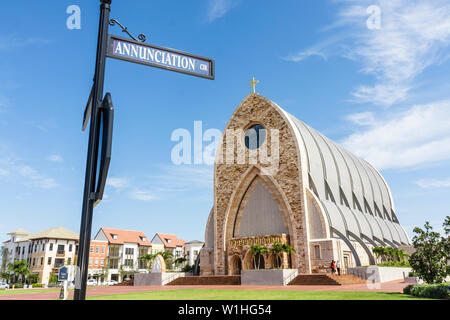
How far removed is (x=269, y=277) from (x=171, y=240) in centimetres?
5994

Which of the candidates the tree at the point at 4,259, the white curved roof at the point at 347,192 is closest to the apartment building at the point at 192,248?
the tree at the point at 4,259

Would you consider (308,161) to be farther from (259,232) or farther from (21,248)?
(21,248)

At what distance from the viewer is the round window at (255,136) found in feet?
132

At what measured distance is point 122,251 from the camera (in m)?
69.7

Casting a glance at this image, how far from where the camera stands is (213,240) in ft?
139

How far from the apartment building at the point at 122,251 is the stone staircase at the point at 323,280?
4554 cm

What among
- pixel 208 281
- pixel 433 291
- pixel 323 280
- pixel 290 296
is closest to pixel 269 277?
pixel 323 280

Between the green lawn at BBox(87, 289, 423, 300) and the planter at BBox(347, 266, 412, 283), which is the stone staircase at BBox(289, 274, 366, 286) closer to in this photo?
the planter at BBox(347, 266, 412, 283)

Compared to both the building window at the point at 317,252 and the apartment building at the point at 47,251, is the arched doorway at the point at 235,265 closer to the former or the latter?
the building window at the point at 317,252

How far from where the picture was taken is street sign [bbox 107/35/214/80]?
15.1 feet

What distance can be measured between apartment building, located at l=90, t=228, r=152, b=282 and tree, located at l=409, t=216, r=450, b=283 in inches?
2251

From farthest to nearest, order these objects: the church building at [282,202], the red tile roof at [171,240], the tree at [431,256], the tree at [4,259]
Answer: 1. the red tile roof at [171,240]
2. the tree at [4,259]
3. the church building at [282,202]
4. the tree at [431,256]
